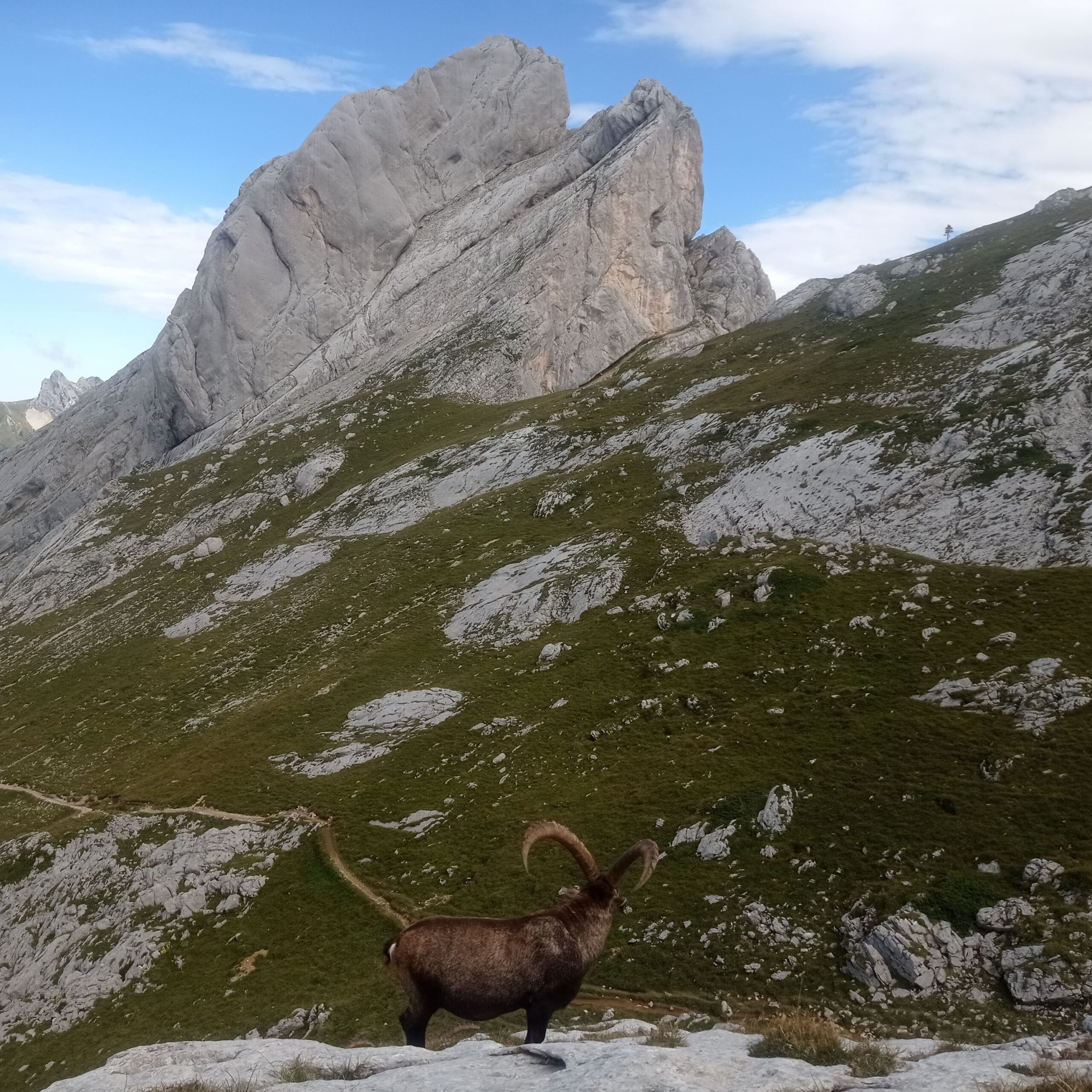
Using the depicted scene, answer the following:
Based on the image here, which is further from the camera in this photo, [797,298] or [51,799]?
[797,298]

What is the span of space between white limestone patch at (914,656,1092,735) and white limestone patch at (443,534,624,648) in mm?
23732

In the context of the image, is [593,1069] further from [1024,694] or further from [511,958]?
[1024,694]

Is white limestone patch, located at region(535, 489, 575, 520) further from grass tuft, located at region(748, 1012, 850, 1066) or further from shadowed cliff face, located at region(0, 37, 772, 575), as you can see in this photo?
grass tuft, located at region(748, 1012, 850, 1066)

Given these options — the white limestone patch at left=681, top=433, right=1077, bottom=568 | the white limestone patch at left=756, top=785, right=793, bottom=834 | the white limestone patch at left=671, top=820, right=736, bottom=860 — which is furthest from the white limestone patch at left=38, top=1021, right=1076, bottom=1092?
the white limestone patch at left=681, top=433, right=1077, bottom=568

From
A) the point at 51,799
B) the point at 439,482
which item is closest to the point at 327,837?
the point at 51,799

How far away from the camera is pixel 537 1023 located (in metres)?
13.6

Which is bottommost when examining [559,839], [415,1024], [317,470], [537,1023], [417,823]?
[417,823]

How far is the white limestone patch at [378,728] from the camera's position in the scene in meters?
45.8

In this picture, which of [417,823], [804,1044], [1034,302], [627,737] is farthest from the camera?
[1034,302]

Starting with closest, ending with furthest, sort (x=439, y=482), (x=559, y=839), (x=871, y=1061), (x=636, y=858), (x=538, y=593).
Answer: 1. (x=871, y=1061)
2. (x=559, y=839)
3. (x=636, y=858)
4. (x=538, y=593)
5. (x=439, y=482)

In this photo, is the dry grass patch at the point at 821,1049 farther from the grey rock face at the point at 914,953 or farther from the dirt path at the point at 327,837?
the dirt path at the point at 327,837

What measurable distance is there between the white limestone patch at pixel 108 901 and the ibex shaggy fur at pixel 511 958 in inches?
1017

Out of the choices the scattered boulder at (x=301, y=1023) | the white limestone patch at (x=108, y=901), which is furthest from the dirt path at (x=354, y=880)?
the scattered boulder at (x=301, y=1023)

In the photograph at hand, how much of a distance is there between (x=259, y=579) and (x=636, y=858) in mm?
72702
